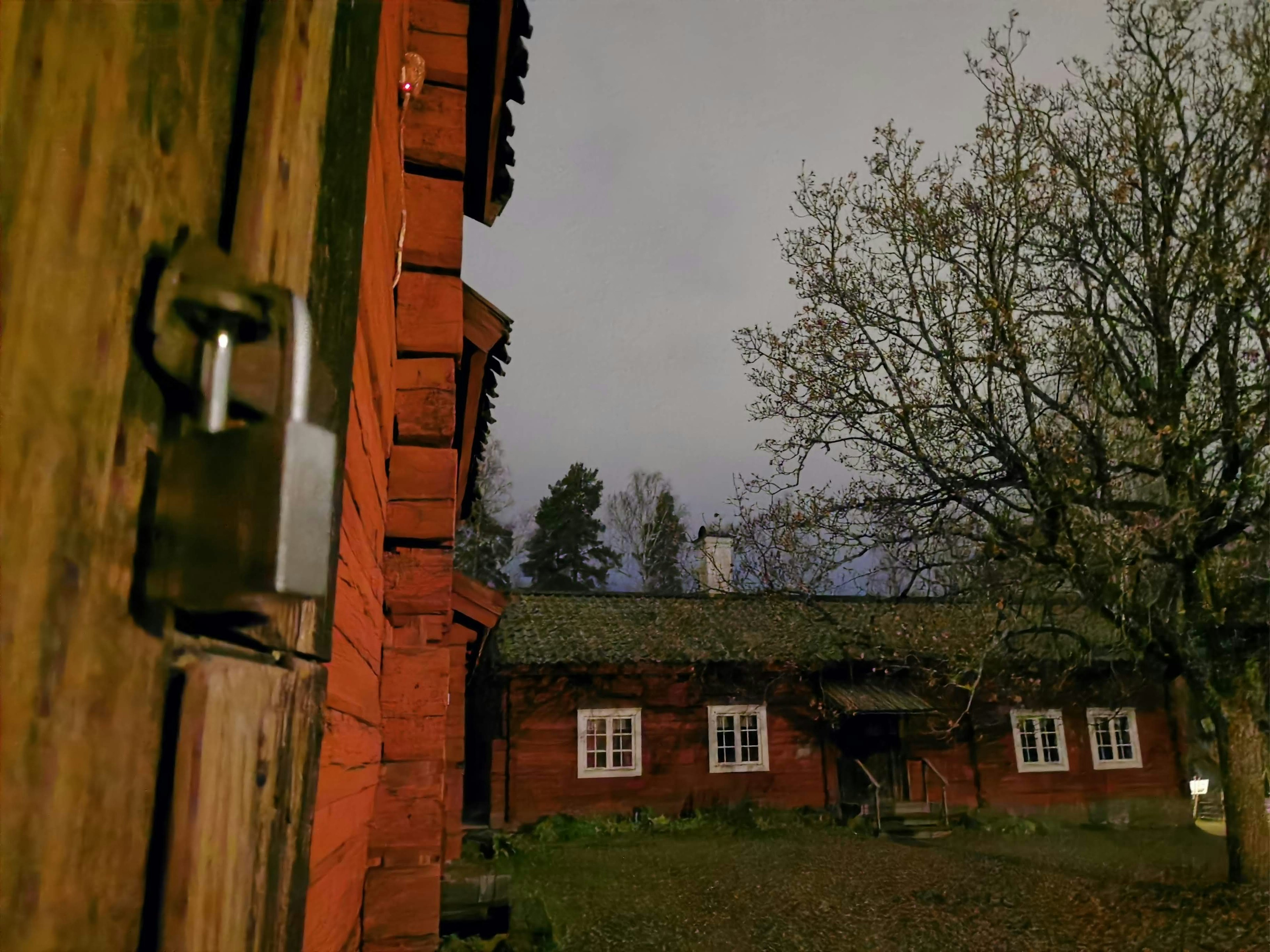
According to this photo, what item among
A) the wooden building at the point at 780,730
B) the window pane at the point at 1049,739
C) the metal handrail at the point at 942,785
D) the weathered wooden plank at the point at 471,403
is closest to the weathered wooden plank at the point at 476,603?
the weathered wooden plank at the point at 471,403

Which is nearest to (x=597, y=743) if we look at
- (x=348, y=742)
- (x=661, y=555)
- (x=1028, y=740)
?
(x=1028, y=740)

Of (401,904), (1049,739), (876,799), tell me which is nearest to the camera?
(401,904)

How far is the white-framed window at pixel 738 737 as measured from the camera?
61.3 ft

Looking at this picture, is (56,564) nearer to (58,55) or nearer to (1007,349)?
(58,55)

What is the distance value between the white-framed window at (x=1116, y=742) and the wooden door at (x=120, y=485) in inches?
912

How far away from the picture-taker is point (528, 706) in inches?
715

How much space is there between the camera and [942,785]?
1936cm

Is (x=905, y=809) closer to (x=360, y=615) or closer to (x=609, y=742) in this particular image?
Result: (x=609, y=742)

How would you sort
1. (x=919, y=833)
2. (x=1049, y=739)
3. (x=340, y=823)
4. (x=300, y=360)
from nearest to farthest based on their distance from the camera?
1. (x=300, y=360)
2. (x=340, y=823)
3. (x=919, y=833)
4. (x=1049, y=739)

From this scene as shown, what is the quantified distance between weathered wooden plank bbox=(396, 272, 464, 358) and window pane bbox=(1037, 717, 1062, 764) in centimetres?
2083

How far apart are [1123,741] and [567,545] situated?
27.8 metres

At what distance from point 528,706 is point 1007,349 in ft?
40.5

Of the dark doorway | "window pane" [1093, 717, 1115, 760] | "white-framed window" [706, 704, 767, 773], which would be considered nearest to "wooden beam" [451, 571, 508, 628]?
"white-framed window" [706, 704, 767, 773]

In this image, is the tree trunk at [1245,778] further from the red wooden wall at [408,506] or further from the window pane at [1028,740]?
the red wooden wall at [408,506]
